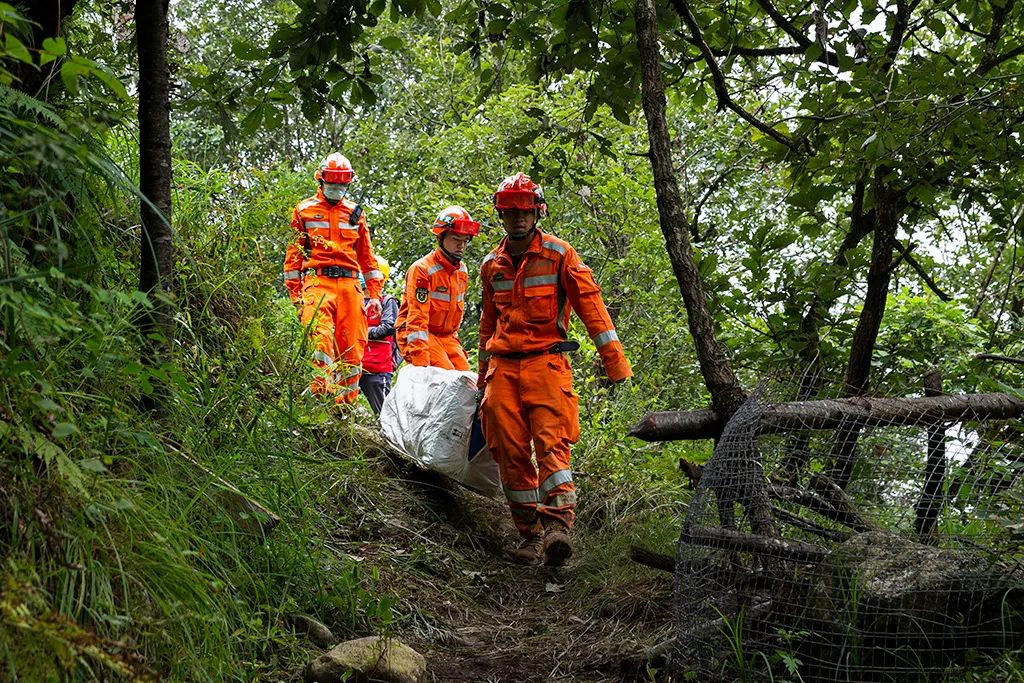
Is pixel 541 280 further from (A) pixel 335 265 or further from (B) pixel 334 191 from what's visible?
(B) pixel 334 191

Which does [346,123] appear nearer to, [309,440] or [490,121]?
[490,121]

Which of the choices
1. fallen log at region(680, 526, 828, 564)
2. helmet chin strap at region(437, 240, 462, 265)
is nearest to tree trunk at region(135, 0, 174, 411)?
fallen log at region(680, 526, 828, 564)

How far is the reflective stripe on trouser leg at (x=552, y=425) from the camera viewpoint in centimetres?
616

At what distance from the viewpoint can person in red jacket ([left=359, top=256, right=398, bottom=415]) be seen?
9.50 meters

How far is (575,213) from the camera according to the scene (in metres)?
11.2

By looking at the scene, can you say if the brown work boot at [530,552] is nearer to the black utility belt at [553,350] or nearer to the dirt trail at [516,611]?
the dirt trail at [516,611]

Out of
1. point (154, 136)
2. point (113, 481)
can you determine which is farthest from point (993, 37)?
point (113, 481)

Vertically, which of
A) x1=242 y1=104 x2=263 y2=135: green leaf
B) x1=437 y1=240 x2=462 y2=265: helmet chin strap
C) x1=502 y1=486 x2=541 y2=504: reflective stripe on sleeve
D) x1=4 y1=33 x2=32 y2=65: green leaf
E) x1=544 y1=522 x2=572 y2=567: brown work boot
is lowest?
x1=544 y1=522 x2=572 y2=567: brown work boot

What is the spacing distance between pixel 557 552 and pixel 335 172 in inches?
A: 166

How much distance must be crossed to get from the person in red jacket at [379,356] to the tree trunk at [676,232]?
5351 millimetres

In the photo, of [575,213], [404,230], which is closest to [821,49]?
[575,213]

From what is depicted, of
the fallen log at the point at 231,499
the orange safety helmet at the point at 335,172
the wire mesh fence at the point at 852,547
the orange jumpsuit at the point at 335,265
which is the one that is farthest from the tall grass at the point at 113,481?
the orange safety helmet at the point at 335,172

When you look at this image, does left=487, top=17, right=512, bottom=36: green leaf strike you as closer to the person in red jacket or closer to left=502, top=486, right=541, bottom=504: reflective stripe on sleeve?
left=502, top=486, right=541, bottom=504: reflective stripe on sleeve

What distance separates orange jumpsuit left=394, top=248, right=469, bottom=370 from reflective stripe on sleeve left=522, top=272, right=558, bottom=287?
1606mm
